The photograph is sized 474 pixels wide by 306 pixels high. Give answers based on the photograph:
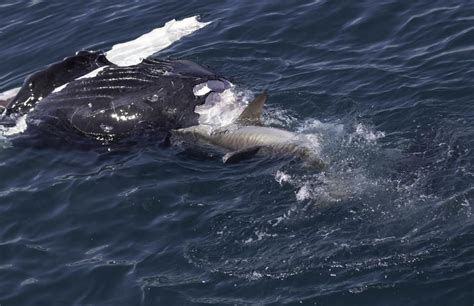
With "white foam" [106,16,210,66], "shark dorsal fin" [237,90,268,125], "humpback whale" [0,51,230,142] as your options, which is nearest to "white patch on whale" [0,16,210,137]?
"white foam" [106,16,210,66]

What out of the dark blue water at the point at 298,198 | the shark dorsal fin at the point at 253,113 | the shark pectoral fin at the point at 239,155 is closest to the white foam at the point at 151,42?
the dark blue water at the point at 298,198

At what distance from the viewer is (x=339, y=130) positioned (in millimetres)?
11102

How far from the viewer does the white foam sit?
13855 millimetres

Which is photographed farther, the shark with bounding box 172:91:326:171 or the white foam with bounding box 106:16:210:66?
the white foam with bounding box 106:16:210:66

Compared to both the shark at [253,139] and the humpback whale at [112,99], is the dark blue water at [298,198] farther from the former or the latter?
the humpback whale at [112,99]

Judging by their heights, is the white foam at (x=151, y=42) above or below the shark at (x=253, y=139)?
above

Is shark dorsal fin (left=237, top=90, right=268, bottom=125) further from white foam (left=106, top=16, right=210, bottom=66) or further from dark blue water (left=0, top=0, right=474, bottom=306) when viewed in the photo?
white foam (left=106, top=16, right=210, bottom=66)

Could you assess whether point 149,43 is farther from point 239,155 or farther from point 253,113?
point 239,155

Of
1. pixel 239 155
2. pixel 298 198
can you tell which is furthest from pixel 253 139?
pixel 298 198

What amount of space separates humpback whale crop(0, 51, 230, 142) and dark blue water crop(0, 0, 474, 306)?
38 centimetres

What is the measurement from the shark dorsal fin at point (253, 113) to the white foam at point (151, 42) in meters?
3.30

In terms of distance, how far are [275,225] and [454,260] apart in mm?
2044

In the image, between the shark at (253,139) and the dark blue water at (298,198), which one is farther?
the shark at (253,139)

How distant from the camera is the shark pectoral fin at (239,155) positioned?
995cm
